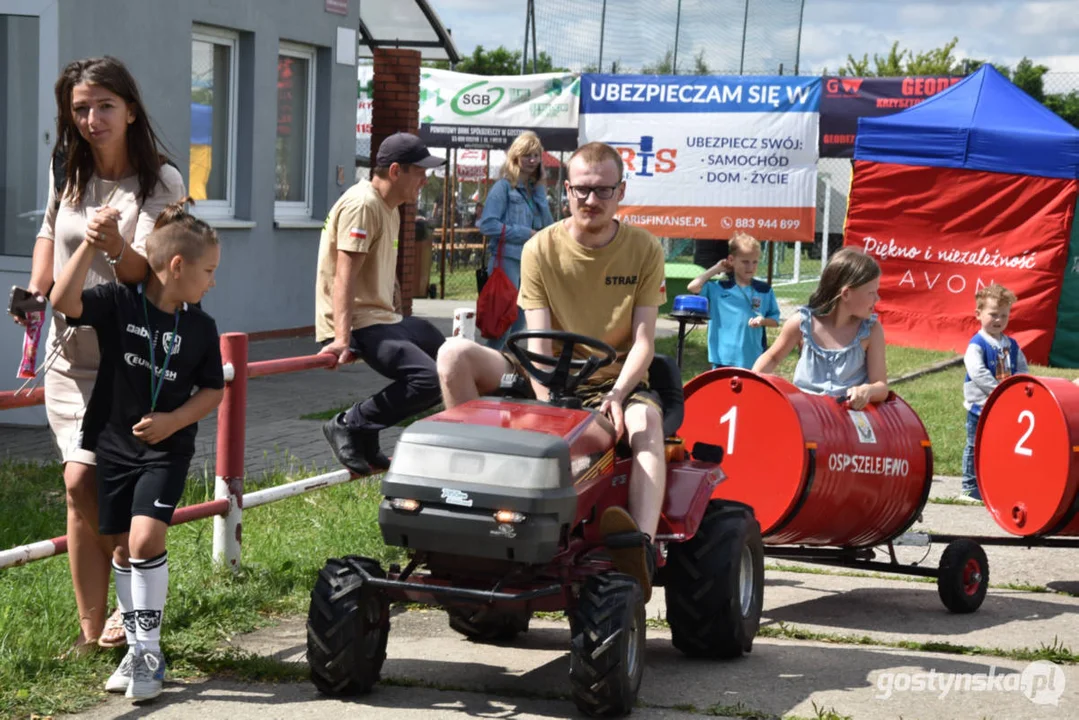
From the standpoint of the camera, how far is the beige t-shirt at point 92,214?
4938mm

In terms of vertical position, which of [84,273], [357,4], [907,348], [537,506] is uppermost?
[357,4]

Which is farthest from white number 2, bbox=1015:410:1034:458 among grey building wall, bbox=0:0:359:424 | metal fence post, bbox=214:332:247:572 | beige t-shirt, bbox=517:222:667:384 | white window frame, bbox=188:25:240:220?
white window frame, bbox=188:25:240:220

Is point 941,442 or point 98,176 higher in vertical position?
point 98,176

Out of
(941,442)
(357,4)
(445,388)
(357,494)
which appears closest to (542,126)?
(357,4)

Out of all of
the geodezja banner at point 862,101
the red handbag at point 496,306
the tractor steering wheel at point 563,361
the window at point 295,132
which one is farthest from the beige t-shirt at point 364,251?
the geodezja banner at point 862,101

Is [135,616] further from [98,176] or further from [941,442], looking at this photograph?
[941,442]

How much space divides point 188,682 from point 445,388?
1.31 metres

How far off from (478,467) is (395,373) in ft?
7.77

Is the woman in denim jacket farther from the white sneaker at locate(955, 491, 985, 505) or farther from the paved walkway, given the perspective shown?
the white sneaker at locate(955, 491, 985, 505)

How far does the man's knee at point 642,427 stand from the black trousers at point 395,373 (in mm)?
1741

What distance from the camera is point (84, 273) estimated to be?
15.1 feet

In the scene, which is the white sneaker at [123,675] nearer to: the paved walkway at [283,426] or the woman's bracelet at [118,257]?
the woman's bracelet at [118,257]

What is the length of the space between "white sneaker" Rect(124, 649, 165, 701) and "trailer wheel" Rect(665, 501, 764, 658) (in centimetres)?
175

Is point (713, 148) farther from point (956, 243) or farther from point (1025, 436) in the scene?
point (1025, 436)
